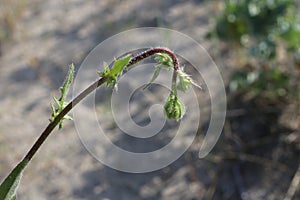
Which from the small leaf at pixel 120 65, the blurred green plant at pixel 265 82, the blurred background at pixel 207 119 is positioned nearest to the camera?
the small leaf at pixel 120 65

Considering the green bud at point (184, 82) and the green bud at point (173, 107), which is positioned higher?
the green bud at point (173, 107)

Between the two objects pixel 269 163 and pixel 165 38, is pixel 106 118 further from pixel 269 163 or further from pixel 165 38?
pixel 269 163

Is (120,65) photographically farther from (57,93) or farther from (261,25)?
(57,93)

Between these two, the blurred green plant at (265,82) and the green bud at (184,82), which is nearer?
the green bud at (184,82)

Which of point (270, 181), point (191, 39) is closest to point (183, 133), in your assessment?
point (270, 181)

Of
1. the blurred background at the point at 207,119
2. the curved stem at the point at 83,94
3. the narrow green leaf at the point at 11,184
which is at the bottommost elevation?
the narrow green leaf at the point at 11,184

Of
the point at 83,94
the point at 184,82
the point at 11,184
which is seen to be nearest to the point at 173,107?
the point at 184,82

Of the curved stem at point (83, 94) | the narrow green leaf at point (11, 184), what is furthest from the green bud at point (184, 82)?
the narrow green leaf at point (11, 184)

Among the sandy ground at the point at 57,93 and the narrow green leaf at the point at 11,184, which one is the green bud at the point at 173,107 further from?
the sandy ground at the point at 57,93
